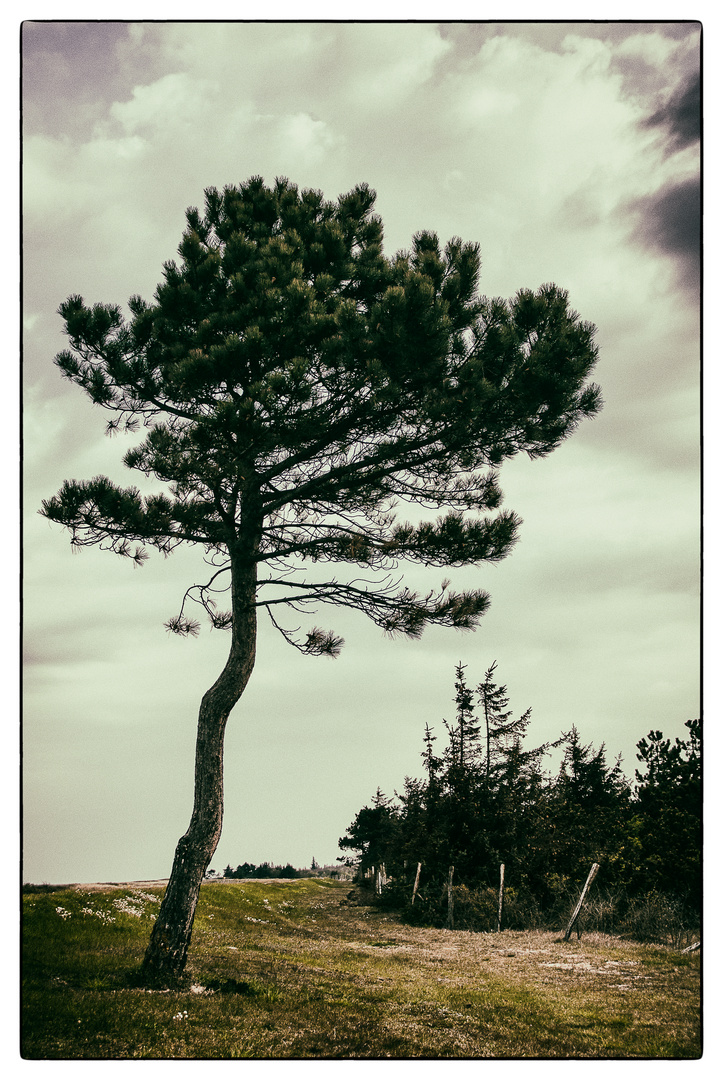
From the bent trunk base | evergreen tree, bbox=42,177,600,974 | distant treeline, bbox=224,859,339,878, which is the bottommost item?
distant treeline, bbox=224,859,339,878

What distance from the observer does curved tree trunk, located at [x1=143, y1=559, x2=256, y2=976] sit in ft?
18.9

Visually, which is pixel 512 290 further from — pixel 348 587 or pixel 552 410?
pixel 348 587

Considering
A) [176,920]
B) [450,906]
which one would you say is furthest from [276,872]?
[176,920]

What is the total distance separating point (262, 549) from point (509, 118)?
4.77 meters

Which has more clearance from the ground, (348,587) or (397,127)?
(397,127)

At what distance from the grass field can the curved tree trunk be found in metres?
0.30

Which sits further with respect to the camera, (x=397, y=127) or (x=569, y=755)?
(x=569, y=755)

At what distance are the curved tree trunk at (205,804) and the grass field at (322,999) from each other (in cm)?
30

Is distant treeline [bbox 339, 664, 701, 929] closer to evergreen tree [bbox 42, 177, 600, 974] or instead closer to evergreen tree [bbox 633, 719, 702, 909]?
evergreen tree [bbox 633, 719, 702, 909]

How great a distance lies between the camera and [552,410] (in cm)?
675

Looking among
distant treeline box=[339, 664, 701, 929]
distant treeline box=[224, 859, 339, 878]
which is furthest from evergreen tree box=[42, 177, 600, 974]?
distant treeline box=[339, 664, 701, 929]

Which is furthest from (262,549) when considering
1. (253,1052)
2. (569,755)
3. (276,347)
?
(569,755)

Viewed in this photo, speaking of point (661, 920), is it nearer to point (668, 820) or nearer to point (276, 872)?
point (668, 820)

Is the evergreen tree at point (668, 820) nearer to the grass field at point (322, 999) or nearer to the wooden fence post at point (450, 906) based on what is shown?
the grass field at point (322, 999)
